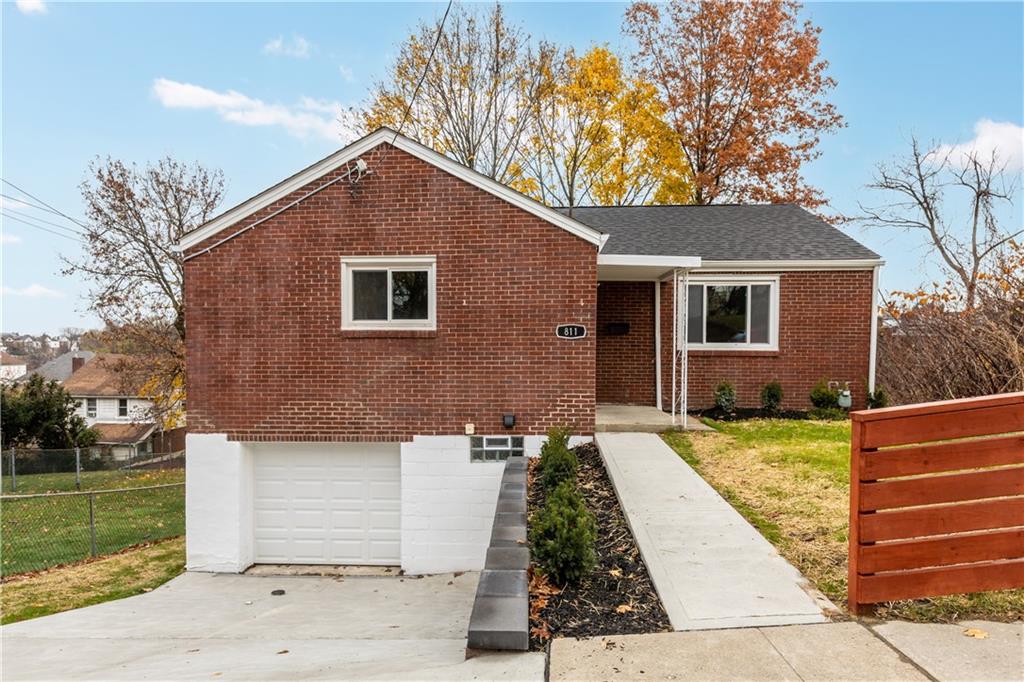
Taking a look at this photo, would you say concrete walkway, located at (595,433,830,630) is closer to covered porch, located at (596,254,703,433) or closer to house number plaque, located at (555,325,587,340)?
house number plaque, located at (555,325,587,340)

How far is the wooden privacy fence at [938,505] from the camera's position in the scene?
3.44 m

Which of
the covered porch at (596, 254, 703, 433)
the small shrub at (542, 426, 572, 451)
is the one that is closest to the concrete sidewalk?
the small shrub at (542, 426, 572, 451)

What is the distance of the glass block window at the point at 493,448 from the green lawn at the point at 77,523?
7.37m

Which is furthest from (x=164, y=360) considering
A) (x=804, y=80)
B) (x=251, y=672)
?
(x=804, y=80)

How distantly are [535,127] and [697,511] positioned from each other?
1815 centimetres

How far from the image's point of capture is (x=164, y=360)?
63.4 ft

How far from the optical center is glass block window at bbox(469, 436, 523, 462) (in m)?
8.87

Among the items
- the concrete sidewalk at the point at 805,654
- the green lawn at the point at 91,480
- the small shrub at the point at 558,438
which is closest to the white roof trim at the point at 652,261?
the small shrub at the point at 558,438

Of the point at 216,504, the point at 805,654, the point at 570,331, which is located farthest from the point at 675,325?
the point at 216,504

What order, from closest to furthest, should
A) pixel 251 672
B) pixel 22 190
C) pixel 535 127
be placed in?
pixel 251 672 → pixel 22 190 → pixel 535 127

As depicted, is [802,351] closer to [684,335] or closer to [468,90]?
[684,335]

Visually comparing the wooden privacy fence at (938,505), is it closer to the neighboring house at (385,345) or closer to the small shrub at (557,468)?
the small shrub at (557,468)

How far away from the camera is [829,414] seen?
1123cm

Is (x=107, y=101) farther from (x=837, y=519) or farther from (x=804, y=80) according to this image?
(x=804, y=80)
